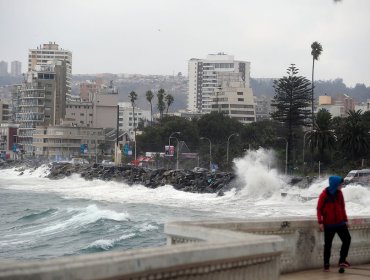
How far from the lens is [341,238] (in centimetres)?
820

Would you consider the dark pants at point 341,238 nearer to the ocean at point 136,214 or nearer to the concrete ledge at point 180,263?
the ocean at point 136,214

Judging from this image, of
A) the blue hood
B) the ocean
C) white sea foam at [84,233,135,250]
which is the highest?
the blue hood

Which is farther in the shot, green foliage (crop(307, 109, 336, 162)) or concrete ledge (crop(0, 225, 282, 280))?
green foliage (crop(307, 109, 336, 162))

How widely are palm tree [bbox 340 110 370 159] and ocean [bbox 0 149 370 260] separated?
8346 millimetres

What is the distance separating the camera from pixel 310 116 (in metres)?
74.1

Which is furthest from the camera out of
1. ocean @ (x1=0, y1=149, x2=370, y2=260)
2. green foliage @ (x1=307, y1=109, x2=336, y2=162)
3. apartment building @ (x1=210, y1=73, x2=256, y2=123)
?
apartment building @ (x1=210, y1=73, x2=256, y2=123)

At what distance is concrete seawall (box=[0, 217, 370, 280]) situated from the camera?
4.01 metres

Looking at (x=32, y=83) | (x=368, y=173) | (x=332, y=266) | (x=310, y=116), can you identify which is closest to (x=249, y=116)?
(x=32, y=83)

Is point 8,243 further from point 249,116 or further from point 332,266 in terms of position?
point 249,116

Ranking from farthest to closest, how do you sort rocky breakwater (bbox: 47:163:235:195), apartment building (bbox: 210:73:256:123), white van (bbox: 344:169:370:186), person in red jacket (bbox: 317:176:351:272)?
apartment building (bbox: 210:73:256:123) → rocky breakwater (bbox: 47:163:235:195) → white van (bbox: 344:169:370:186) → person in red jacket (bbox: 317:176:351:272)

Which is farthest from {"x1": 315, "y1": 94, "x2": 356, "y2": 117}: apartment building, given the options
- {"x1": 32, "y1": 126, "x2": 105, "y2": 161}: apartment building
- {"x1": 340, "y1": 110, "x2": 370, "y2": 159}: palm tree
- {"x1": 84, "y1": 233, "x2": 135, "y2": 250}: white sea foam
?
{"x1": 84, "y1": 233, "x2": 135, "y2": 250}: white sea foam

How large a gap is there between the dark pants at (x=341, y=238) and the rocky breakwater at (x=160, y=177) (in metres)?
43.5

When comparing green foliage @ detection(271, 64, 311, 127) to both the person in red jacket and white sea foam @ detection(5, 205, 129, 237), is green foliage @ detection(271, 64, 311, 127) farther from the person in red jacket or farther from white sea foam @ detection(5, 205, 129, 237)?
the person in red jacket

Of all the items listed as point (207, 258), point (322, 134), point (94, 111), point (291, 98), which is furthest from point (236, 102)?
point (207, 258)
